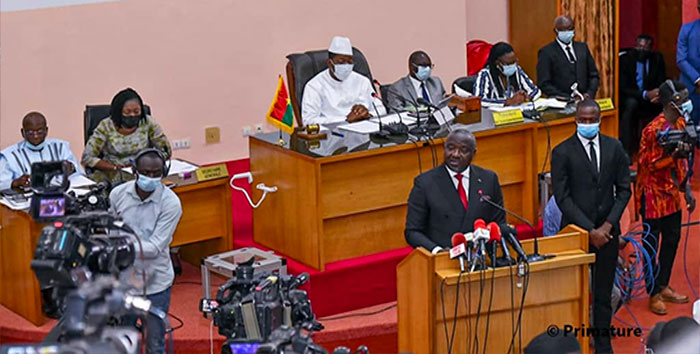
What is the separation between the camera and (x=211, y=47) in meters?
9.95

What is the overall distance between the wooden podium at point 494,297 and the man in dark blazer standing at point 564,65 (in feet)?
11.2

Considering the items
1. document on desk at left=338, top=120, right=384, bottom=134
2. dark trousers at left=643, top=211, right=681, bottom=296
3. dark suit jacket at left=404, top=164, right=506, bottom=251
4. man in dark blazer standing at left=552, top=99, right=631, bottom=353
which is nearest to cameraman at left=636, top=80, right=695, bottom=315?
dark trousers at left=643, top=211, right=681, bottom=296

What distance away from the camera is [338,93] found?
865 cm

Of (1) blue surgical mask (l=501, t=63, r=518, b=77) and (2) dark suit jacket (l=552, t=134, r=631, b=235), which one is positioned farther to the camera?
(1) blue surgical mask (l=501, t=63, r=518, b=77)

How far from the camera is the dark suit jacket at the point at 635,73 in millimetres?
11172

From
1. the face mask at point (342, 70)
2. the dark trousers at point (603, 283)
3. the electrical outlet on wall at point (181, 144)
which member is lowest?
the dark trousers at point (603, 283)

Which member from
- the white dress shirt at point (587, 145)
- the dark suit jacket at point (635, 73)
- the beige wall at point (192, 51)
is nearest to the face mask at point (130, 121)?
the beige wall at point (192, 51)

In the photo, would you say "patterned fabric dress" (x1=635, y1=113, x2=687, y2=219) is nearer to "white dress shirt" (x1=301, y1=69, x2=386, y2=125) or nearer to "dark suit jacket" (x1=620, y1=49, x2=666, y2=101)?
"white dress shirt" (x1=301, y1=69, x2=386, y2=125)

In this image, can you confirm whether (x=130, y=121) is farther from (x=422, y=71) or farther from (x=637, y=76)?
(x=637, y=76)

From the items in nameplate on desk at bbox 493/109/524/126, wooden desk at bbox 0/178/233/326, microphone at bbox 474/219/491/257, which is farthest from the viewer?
nameplate on desk at bbox 493/109/524/126

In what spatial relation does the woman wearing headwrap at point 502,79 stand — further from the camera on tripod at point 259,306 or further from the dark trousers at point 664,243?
the camera on tripod at point 259,306

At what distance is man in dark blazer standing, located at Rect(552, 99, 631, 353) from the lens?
6855mm

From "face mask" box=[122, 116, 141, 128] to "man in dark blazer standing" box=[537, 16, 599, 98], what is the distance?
3.41m

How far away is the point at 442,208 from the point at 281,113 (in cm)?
159
